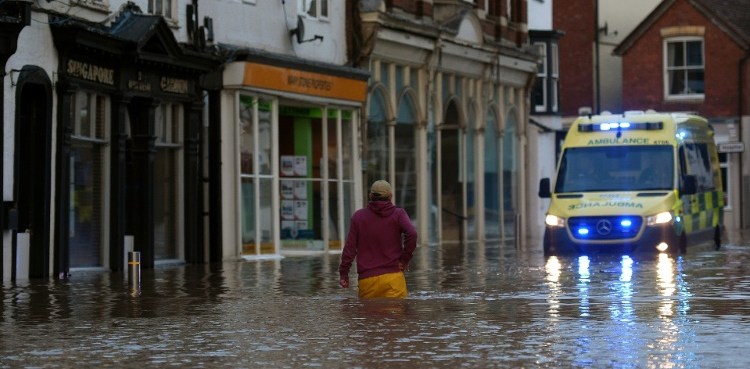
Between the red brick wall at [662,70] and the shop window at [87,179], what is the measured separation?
3579 cm

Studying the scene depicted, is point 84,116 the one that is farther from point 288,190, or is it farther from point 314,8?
point 314,8

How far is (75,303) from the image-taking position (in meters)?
17.7

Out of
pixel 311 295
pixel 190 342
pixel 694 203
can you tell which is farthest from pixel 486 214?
pixel 190 342

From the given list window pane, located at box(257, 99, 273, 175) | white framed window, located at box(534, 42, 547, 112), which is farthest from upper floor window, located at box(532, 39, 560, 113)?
window pane, located at box(257, 99, 273, 175)

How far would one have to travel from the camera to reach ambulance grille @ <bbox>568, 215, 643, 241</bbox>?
2752 centimetres

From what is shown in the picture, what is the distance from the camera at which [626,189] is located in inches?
1131

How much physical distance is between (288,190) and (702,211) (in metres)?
8.12

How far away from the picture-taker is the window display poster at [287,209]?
109 feet

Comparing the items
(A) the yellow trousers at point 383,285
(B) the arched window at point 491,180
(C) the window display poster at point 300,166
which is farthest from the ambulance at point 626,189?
(B) the arched window at point 491,180

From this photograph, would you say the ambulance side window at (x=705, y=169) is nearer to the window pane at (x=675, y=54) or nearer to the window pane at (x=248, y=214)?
the window pane at (x=248, y=214)

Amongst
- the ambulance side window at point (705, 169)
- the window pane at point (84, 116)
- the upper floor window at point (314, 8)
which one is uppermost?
the upper floor window at point (314, 8)

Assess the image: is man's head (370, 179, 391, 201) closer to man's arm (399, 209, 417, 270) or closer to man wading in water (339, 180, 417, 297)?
man wading in water (339, 180, 417, 297)

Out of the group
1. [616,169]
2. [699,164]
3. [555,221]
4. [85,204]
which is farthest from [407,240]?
[699,164]

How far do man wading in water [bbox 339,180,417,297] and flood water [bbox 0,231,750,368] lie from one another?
244 millimetres
